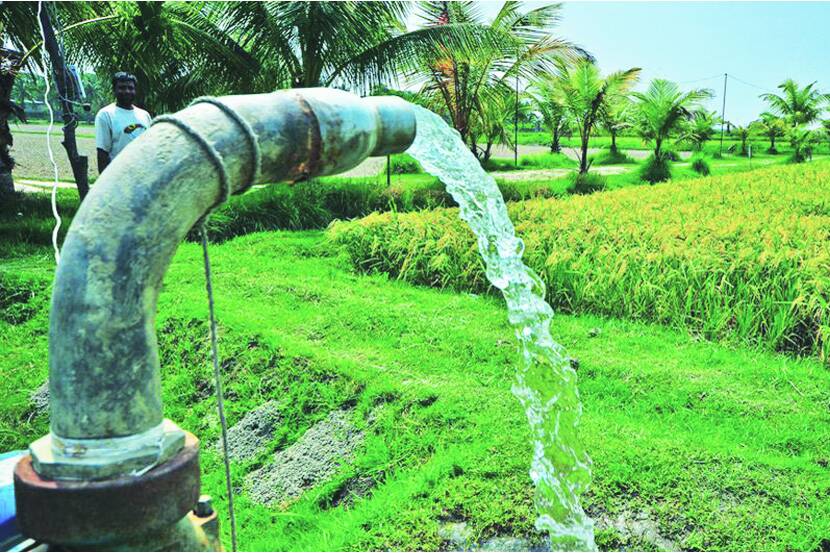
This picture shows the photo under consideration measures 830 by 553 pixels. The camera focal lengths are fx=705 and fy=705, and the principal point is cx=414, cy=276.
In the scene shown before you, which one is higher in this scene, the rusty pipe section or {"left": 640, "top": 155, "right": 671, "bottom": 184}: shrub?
the rusty pipe section

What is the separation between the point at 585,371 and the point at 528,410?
30.0 inches

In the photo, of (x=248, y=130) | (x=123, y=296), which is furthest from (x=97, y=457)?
(x=248, y=130)

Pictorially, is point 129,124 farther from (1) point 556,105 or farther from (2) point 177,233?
(1) point 556,105

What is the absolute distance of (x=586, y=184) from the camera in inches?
550

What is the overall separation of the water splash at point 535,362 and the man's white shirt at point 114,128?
3.43m

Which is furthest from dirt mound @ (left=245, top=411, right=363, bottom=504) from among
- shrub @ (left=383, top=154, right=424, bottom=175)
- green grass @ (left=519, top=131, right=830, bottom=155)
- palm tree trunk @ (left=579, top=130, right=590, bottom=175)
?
green grass @ (left=519, top=131, right=830, bottom=155)

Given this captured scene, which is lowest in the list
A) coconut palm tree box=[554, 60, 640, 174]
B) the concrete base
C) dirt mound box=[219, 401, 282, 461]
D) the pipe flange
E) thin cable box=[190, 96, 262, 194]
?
dirt mound box=[219, 401, 282, 461]

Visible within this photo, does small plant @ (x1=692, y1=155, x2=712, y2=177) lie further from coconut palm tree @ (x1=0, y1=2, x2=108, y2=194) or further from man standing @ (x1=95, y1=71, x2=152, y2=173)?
man standing @ (x1=95, y1=71, x2=152, y2=173)

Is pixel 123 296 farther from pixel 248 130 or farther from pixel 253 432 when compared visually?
pixel 253 432

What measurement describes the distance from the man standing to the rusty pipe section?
14.5ft

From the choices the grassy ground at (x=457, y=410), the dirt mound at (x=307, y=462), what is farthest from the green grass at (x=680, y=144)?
the dirt mound at (x=307, y=462)

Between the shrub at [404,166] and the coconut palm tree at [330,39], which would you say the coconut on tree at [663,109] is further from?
the coconut palm tree at [330,39]

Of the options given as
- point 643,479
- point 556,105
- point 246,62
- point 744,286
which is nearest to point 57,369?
point 643,479

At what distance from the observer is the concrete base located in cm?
121
